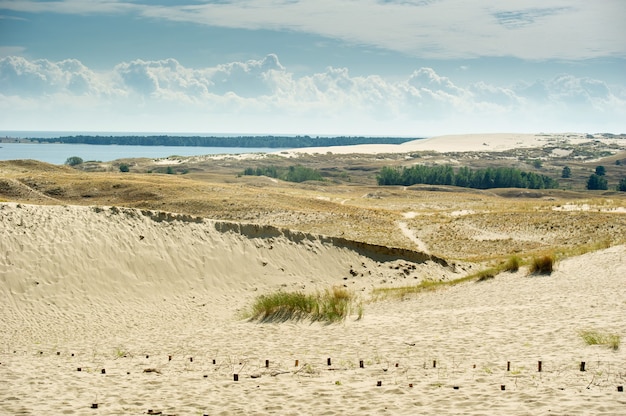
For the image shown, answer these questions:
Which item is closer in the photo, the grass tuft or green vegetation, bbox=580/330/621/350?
green vegetation, bbox=580/330/621/350

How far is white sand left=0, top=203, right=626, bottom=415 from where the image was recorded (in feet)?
34.7

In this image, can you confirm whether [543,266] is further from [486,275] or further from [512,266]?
[486,275]

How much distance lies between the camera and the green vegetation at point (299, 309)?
1825cm

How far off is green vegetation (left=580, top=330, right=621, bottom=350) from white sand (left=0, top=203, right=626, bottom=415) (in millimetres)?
199

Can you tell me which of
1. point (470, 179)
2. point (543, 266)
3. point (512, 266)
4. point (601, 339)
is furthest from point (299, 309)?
point (470, 179)

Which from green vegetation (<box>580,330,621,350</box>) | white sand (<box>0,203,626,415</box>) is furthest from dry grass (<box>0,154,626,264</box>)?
green vegetation (<box>580,330,621,350</box>)

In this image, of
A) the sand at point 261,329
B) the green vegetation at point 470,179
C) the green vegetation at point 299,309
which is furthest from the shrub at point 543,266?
the green vegetation at point 470,179

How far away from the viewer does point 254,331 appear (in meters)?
17.4

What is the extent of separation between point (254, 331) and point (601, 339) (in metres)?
8.41

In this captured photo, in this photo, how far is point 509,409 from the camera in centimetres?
935

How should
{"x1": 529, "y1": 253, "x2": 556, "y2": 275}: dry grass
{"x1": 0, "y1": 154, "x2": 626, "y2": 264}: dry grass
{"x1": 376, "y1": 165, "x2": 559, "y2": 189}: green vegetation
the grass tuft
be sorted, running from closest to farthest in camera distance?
1. {"x1": 529, "y1": 253, "x2": 556, "y2": 275}: dry grass
2. the grass tuft
3. {"x1": 0, "y1": 154, "x2": 626, "y2": 264}: dry grass
4. {"x1": 376, "y1": 165, "x2": 559, "y2": 189}: green vegetation

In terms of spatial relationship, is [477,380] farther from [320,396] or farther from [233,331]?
[233,331]

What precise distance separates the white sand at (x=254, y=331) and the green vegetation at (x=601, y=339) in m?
0.20

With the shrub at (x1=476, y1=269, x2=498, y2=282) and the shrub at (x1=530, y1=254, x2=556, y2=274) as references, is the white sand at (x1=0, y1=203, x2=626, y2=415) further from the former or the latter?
the shrub at (x1=476, y1=269, x2=498, y2=282)
